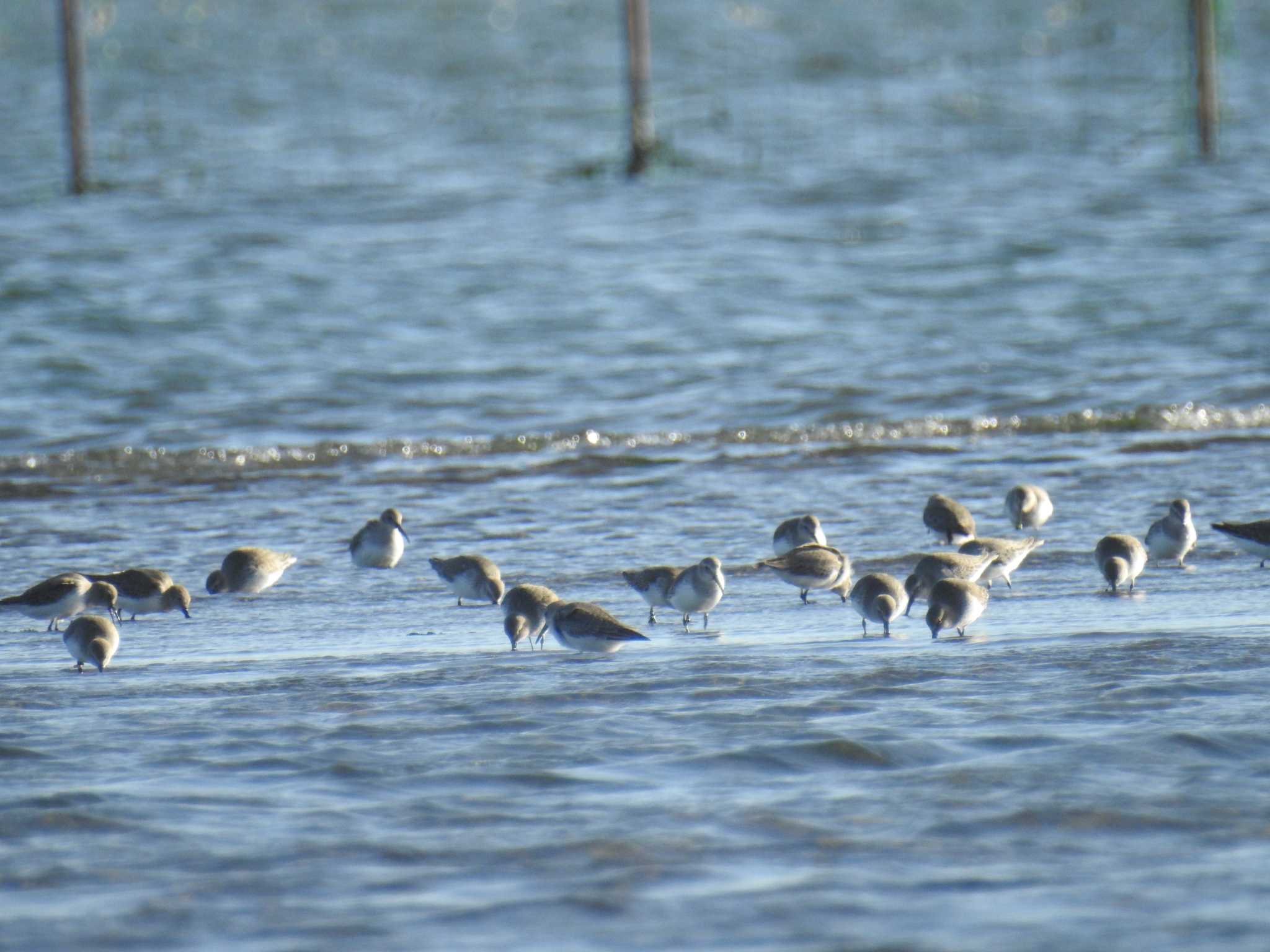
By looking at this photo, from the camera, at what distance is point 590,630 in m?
8.57

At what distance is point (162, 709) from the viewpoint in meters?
7.46

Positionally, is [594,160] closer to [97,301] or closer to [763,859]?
[97,301]

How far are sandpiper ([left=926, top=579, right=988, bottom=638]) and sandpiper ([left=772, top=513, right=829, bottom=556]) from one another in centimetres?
162

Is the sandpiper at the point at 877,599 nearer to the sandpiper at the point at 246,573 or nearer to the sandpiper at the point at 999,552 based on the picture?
the sandpiper at the point at 999,552

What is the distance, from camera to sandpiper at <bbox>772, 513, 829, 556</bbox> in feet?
34.7

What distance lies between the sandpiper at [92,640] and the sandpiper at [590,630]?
73.3 inches

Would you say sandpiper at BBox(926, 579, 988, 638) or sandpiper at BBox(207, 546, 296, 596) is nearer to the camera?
sandpiper at BBox(926, 579, 988, 638)

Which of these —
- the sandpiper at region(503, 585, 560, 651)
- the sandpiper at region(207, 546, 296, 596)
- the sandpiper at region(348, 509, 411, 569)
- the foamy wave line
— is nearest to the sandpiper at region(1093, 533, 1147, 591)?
the sandpiper at region(503, 585, 560, 651)

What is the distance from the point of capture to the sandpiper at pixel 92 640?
8.26 metres

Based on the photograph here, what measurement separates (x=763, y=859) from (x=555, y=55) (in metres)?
41.9

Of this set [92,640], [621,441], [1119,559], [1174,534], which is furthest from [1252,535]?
[621,441]

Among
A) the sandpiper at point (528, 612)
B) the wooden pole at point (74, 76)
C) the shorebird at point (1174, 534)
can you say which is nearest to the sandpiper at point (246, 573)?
the sandpiper at point (528, 612)

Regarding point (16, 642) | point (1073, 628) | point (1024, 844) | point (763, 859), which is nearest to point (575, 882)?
point (763, 859)

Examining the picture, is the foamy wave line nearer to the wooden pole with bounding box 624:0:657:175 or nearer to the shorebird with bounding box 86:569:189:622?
the shorebird with bounding box 86:569:189:622
